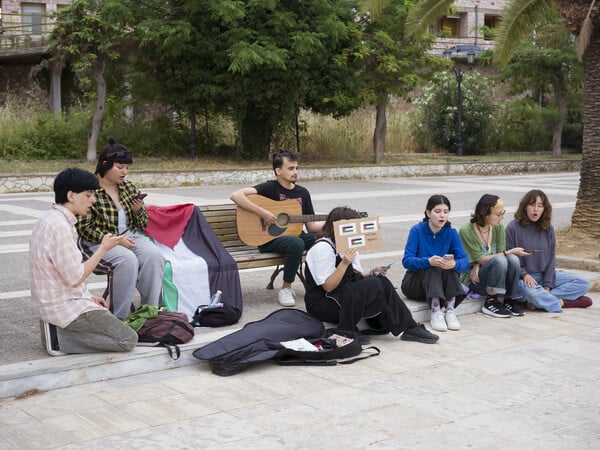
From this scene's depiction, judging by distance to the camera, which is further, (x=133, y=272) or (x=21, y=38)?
(x=21, y=38)

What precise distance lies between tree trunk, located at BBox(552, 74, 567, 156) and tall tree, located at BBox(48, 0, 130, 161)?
18082 millimetres

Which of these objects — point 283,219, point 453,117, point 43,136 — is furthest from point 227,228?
point 453,117

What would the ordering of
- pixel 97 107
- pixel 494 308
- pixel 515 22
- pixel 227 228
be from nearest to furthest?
pixel 494 308 → pixel 227 228 → pixel 515 22 → pixel 97 107

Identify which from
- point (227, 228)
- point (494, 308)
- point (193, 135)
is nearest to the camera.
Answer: point (494, 308)

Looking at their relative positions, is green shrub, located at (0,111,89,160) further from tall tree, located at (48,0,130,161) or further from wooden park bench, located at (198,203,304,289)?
wooden park bench, located at (198,203,304,289)

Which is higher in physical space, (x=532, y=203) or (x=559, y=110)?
(x=559, y=110)

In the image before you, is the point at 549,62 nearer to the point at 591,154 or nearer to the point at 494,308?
the point at 591,154

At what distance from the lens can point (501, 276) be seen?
26.1 feet

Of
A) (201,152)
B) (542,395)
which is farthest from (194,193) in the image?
(542,395)

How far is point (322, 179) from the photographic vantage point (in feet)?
85.6

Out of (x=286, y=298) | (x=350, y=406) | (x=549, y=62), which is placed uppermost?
(x=549, y=62)

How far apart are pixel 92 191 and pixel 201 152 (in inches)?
899

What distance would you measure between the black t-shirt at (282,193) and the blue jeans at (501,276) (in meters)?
1.69

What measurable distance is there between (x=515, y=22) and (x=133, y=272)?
8.05m
